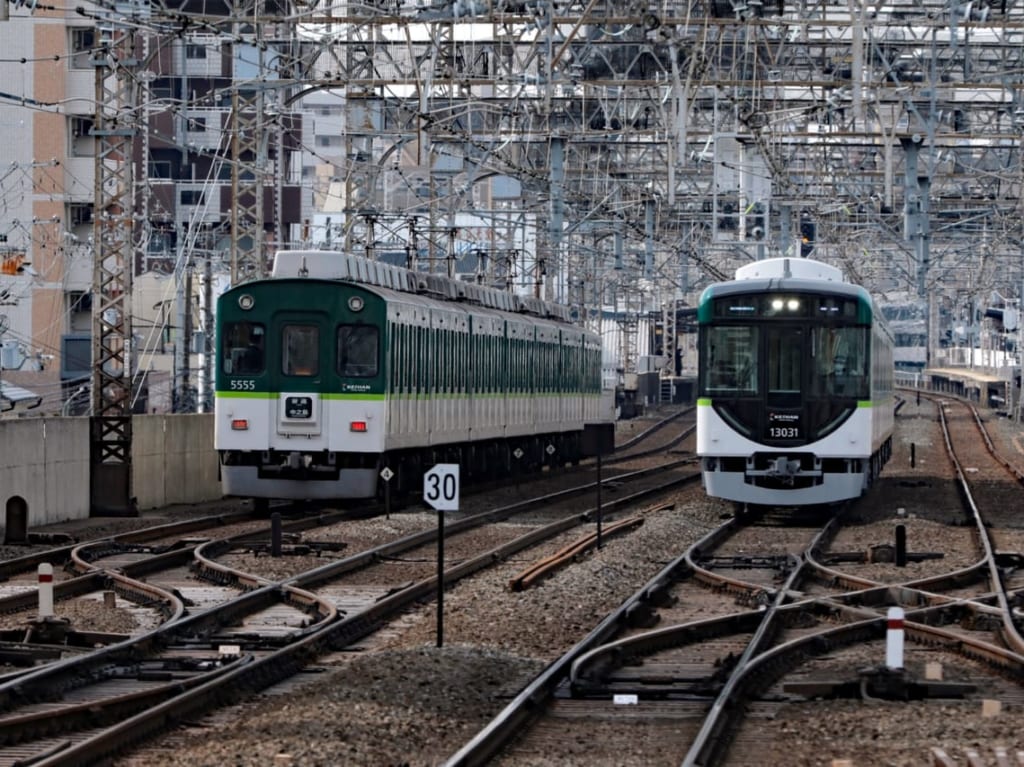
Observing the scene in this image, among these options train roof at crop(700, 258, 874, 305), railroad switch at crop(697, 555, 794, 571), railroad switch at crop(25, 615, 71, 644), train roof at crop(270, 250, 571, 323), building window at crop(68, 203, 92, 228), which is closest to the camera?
railroad switch at crop(25, 615, 71, 644)

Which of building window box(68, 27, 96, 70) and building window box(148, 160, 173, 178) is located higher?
building window box(68, 27, 96, 70)

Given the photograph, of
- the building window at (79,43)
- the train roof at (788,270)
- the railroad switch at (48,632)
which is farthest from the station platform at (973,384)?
the railroad switch at (48,632)

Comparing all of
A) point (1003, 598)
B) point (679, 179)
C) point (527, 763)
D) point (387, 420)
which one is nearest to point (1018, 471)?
point (679, 179)

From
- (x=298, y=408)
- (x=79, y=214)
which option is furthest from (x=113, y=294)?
(x=79, y=214)

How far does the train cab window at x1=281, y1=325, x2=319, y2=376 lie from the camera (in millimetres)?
23578

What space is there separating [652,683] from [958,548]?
9508 mm

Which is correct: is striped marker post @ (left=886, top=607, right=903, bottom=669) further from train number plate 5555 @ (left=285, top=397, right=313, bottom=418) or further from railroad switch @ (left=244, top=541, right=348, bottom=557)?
train number plate 5555 @ (left=285, top=397, right=313, bottom=418)

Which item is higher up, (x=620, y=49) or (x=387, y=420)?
(x=620, y=49)

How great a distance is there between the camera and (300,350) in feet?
77.6

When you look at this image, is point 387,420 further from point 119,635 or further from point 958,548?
point 119,635

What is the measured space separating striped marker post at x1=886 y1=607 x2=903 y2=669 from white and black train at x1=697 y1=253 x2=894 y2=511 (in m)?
11.7

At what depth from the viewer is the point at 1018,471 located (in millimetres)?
36906

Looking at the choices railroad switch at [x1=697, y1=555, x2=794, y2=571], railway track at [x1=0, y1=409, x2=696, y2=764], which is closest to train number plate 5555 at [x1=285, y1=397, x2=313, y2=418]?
railway track at [x1=0, y1=409, x2=696, y2=764]

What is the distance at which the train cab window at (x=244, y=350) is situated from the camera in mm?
23594
